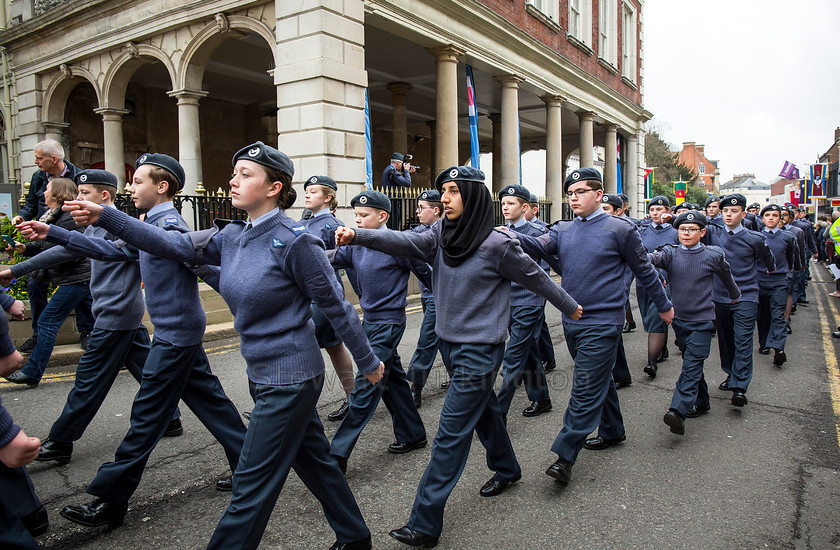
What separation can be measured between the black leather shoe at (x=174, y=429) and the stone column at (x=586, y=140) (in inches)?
790

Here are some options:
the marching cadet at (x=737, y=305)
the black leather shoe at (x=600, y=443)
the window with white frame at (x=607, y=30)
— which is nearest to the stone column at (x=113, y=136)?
the marching cadet at (x=737, y=305)

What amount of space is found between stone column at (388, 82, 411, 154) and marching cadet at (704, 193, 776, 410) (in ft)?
45.1

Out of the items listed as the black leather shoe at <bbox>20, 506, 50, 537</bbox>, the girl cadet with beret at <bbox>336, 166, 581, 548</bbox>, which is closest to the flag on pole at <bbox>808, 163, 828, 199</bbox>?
the girl cadet with beret at <bbox>336, 166, 581, 548</bbox>

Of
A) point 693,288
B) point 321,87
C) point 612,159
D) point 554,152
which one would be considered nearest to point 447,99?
point 321,87

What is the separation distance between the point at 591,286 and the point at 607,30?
24525 mm

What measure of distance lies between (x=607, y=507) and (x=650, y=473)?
696mm

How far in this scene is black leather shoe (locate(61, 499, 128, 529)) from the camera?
3.15m

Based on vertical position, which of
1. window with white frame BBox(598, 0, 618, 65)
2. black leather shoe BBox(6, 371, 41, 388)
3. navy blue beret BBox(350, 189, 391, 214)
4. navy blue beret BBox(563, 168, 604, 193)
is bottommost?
black leather shoe BBox(6, 371, 41, 388)

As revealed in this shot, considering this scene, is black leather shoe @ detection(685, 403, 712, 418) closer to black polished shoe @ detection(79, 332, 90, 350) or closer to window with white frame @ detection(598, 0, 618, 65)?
black polished shoe @ detection(79, 332, 90, 350)

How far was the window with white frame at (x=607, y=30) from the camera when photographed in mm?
24531

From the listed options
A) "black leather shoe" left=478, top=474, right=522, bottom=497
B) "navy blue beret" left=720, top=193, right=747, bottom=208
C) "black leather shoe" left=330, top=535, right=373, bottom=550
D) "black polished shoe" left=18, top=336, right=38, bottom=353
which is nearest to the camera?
"black leather shoe" left=330, top=535, right=373, bottom=550

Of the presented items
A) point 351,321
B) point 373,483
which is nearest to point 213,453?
point 373,483

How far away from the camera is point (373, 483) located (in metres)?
3.82

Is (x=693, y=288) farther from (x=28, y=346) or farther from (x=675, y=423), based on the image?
(x=28, y=346)
